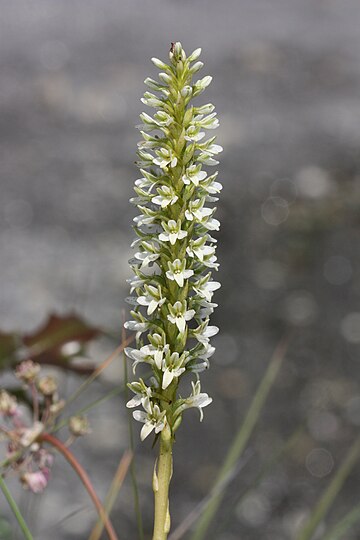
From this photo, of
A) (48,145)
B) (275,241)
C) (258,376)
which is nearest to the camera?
(258,376)

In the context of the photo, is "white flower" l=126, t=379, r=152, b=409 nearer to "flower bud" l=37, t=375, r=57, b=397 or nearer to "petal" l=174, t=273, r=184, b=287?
"petal" l=174, t=273, r=184, b=287

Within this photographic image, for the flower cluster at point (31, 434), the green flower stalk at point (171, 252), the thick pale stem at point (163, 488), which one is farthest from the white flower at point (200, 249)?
the flower cluster at point (31, 434)

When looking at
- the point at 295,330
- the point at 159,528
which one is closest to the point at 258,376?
the point at 295,330

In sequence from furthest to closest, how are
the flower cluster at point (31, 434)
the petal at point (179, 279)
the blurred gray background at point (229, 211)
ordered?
the blurred gray background at point (229, 211) < the flower cluster at point (31, 434) < the petal at point (179, 279)

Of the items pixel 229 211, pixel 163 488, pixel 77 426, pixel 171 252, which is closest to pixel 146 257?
pixel 171 252

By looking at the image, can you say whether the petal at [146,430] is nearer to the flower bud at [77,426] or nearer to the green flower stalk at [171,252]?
the green flower stalk at [171,252]

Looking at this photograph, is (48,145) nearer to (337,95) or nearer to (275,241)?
(275,241)

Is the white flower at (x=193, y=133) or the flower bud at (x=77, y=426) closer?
the white flower at (x=193, y=133)
